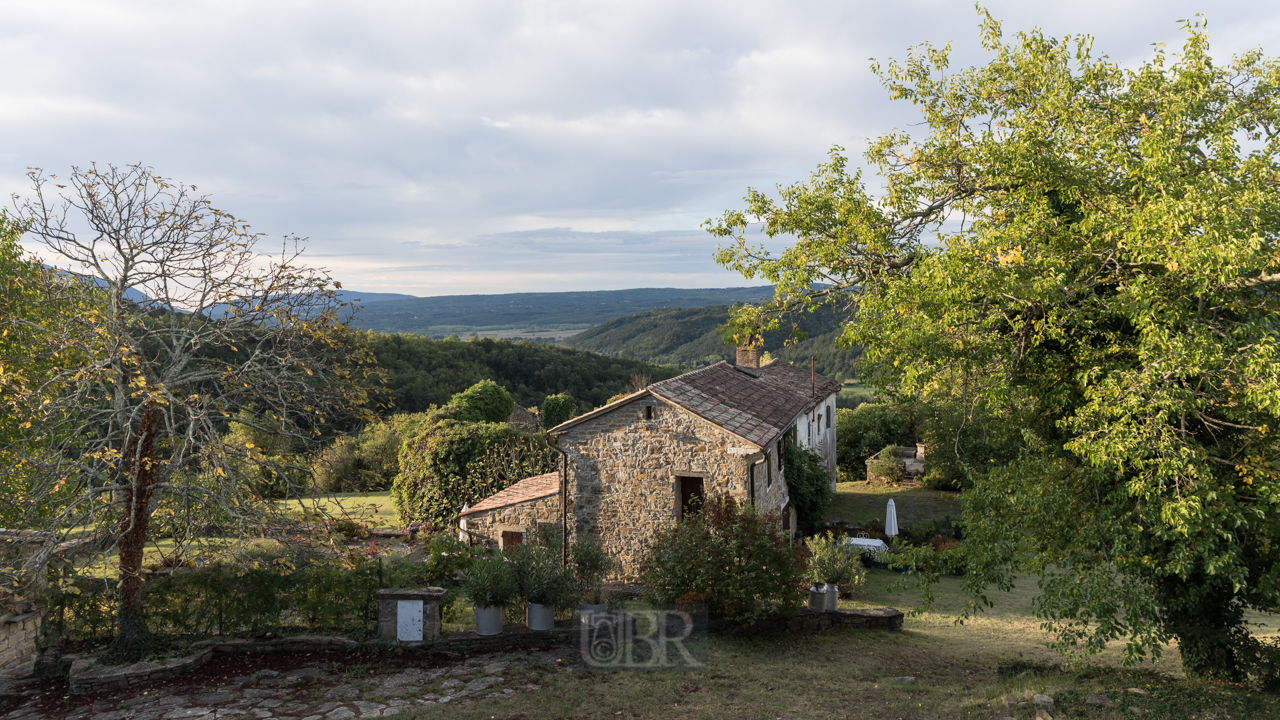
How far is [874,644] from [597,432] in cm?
697

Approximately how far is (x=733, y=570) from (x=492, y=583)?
398 cm

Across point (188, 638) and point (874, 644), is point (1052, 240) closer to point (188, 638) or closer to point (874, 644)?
point (874, 644)

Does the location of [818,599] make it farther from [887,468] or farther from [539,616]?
[887,468]

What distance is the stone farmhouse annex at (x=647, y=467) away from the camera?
48.0 ft

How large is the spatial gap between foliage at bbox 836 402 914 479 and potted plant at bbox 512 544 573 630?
24.9 meters

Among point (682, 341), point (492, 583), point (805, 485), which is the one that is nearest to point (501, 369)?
point (682, 341)

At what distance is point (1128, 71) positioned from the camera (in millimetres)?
9656

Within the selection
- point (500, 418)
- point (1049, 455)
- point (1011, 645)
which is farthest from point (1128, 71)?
point (500, 418)

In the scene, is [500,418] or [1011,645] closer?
[1011,645]

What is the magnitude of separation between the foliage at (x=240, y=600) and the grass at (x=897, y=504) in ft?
54.0

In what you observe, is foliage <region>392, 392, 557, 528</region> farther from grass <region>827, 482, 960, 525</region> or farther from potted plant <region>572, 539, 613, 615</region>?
grass <region>827, 482, 960, 525</region>

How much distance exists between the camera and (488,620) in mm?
10852

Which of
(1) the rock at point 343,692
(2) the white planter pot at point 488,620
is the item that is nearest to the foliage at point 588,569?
(2) the white planter pot at point 488,620

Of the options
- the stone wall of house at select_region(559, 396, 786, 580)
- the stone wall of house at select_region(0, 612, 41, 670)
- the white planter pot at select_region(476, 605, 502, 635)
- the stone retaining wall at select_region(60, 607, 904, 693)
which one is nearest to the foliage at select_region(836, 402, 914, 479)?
the stone wall of house at select_region(559, 396, 786, 580)
